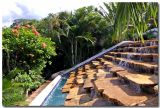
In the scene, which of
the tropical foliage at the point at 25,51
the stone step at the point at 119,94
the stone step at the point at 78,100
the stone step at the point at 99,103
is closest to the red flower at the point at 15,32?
the tropical foliage at the point at 25,51

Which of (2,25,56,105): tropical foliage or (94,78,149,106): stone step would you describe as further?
(2,25,56,105): tropical foliage

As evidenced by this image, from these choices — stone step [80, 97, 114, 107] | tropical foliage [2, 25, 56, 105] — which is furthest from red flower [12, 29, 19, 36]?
stone step [80, 97, 114, 107]

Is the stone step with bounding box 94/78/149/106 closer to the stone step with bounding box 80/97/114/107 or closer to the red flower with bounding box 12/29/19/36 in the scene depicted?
the stone step with bounding box 80/97/114/107

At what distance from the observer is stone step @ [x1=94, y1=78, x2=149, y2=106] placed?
12.9 feet

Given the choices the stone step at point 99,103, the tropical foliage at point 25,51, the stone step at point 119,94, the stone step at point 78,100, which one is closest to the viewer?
the stone step at point 119,94

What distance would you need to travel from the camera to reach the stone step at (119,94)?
3945 millimetres

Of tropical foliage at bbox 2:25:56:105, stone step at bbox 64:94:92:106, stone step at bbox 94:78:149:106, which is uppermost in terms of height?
tropical foliage at bbox 2:25:56:105

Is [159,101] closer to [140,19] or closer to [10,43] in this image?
[140,19]

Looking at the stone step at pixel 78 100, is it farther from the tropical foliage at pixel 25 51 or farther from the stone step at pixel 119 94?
the tropical foliage at pixel 25 51

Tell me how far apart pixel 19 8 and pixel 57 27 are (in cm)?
699

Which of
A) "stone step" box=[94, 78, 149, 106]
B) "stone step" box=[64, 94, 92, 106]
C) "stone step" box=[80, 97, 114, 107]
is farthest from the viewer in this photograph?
"stone step" box=[64, 94, 92, 106]

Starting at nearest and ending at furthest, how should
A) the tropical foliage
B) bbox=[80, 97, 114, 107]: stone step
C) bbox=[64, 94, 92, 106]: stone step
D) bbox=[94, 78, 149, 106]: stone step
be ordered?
1. bbox=[94, 78, 149, 106]: stone step
2. bbox=[80, 97, 114, 107]: stone step
3. bbox=[64, 94, 92, 106]: stone step
4. the tropical foliage

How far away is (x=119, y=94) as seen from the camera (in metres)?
4.42

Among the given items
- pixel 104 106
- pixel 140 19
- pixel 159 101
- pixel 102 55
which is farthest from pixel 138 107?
pixel 102 55
